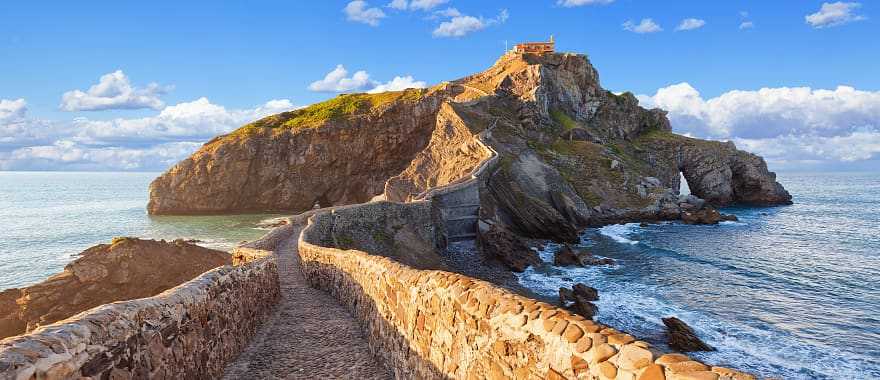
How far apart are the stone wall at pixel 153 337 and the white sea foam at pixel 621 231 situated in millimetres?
41432

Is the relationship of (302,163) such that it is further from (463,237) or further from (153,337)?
(153,337)

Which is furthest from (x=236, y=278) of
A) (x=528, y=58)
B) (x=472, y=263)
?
(x=528, y=58)

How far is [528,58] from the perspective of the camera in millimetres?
90312

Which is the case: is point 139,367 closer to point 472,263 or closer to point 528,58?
point 472,263

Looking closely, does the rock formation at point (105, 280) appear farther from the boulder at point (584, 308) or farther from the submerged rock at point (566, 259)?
the submerged rock at point (566, 259)

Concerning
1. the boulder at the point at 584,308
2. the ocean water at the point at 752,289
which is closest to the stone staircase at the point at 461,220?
the ocean water at the point at 752,289

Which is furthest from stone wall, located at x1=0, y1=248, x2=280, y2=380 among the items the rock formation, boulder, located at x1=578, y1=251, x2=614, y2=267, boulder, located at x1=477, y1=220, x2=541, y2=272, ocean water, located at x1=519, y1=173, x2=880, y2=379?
boulder, located at x1=578, y1=251, x2=614, y2=267

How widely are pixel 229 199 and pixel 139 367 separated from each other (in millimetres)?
80517

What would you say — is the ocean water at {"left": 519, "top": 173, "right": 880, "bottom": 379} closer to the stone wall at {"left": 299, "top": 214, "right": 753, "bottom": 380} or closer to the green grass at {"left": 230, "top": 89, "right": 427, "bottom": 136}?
the stone wall at {"left": 299, "top": 214, "right": 753, "bottom": 380}

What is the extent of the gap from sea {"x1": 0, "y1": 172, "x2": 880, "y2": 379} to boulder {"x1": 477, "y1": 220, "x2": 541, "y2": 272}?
1307 mm

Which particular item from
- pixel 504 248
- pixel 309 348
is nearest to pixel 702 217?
pixel 504 248

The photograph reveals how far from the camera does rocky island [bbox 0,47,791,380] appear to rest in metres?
5.35

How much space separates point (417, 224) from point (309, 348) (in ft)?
81.3

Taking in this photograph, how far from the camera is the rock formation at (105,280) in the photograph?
21.8 m
